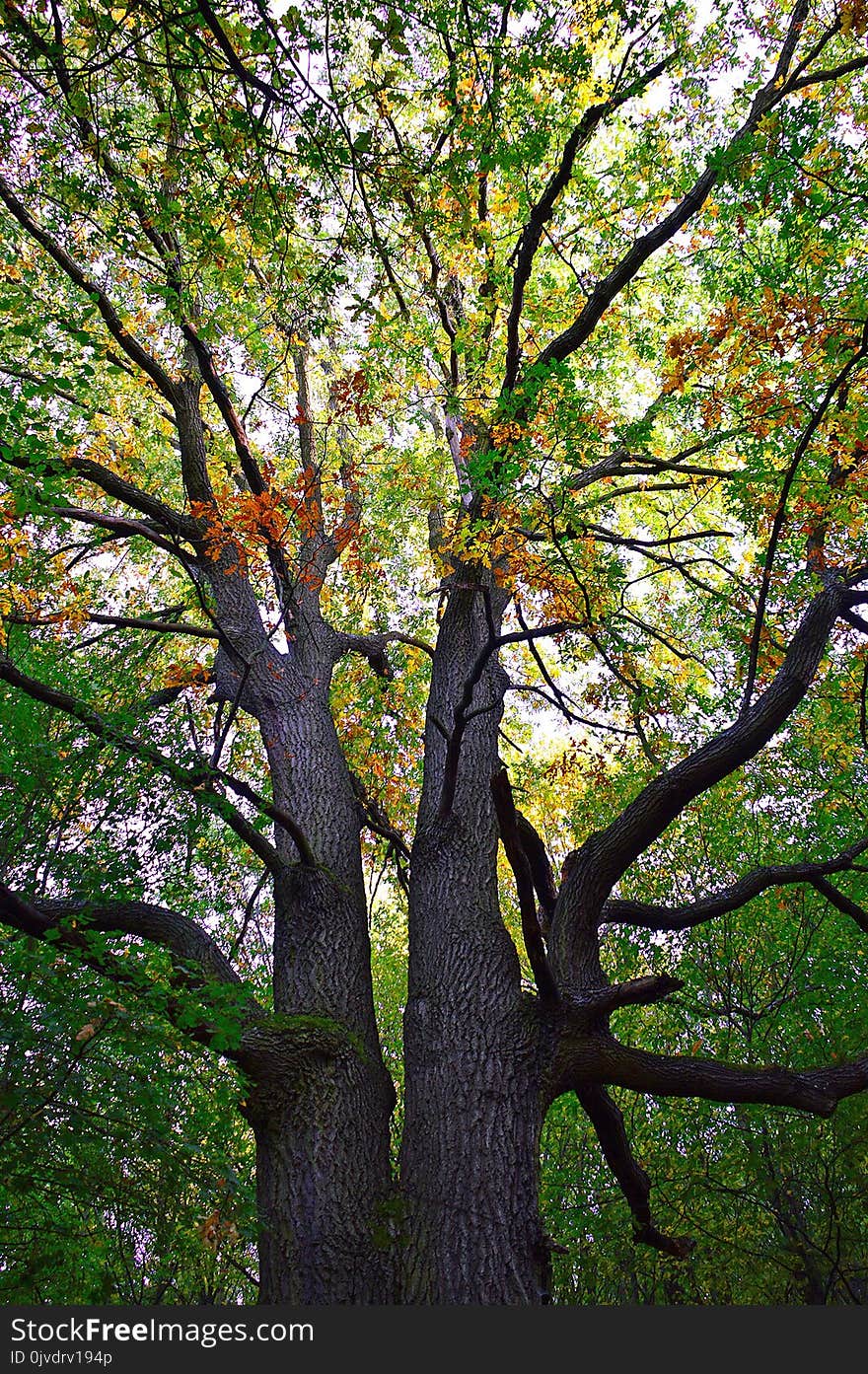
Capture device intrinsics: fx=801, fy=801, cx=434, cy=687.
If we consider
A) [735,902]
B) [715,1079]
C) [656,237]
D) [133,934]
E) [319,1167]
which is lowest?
[319,1167]

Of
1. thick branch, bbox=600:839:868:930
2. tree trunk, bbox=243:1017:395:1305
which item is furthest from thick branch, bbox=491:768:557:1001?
tree trunk, bbox=243:1017:395:1305

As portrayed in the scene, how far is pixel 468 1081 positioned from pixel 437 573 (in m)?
5.33

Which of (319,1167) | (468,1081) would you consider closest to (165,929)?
(319,1167)

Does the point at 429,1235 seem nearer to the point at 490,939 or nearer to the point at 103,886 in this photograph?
the point at 490,939

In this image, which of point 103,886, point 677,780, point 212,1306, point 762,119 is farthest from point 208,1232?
point 762,119

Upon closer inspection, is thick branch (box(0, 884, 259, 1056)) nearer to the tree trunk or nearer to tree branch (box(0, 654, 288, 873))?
the tree trunk

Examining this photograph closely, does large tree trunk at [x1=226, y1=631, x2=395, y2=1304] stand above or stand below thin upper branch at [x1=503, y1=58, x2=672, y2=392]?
below

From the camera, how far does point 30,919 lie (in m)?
3.57

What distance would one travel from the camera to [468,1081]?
4102 millimetres

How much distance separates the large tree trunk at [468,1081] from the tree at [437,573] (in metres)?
0.02

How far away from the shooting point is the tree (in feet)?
13.2

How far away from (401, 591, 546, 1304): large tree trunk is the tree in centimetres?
2

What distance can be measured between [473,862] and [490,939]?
590mm

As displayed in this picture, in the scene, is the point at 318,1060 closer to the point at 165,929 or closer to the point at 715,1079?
the point at 165,929
